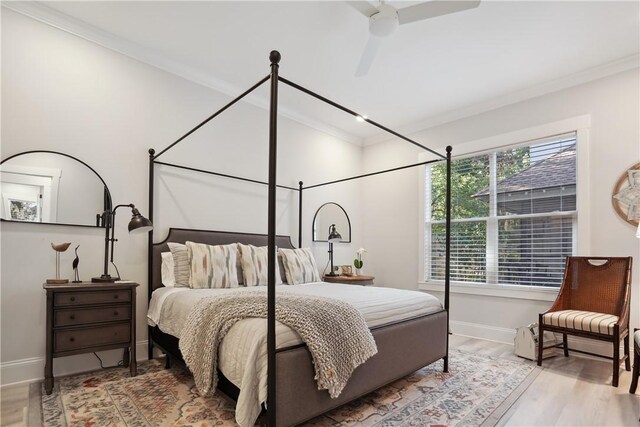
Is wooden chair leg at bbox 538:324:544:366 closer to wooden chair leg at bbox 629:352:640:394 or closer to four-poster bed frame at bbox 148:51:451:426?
wooden chair leg at bbox 629:352:640:394

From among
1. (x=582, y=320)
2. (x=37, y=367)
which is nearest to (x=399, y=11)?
(x=582, y=320)

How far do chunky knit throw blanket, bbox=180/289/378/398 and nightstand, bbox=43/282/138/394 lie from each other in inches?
30.8

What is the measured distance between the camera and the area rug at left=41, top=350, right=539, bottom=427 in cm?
202

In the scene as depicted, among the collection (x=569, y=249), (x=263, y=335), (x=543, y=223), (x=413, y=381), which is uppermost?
(x=543, y=223)

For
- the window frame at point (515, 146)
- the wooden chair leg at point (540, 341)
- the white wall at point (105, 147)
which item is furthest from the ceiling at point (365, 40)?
the wooden chair leg at point (540, 341)

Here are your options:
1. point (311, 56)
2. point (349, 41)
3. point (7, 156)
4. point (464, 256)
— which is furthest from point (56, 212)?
point (464, 256)

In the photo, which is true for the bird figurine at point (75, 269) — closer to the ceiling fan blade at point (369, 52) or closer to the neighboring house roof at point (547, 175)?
the ceiling fan blade at point (369, 52)

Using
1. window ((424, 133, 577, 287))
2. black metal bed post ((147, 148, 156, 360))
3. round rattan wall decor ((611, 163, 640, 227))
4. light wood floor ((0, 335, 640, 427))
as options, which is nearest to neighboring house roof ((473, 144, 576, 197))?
window ((424, 133, 577, 287))

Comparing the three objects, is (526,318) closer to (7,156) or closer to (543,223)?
(543,223)

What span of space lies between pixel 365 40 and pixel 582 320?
9.75ft

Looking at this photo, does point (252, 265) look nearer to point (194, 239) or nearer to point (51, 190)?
Result: point (194, 239)

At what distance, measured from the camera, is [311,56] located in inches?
130

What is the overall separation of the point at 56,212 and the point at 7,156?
19.6 inches

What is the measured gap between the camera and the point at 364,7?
229 centimetres
